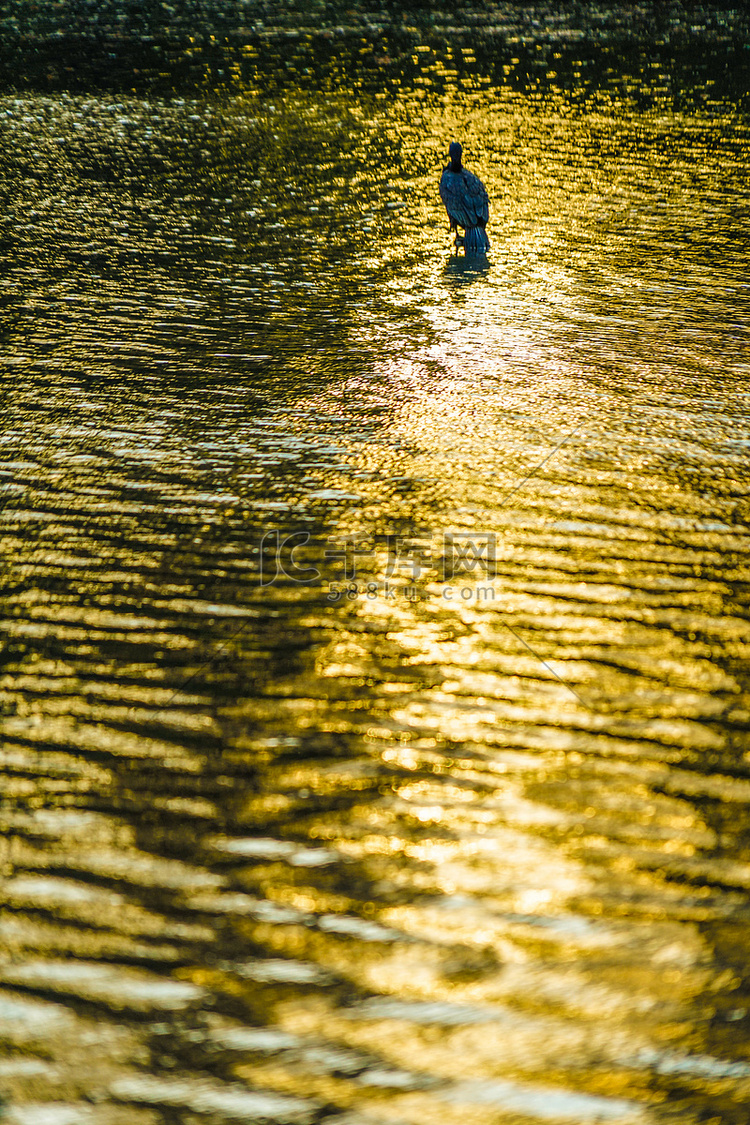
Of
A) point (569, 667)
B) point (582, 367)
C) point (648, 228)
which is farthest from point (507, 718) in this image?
point (648, 228)

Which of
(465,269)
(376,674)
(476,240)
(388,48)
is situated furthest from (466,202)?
(388,48)

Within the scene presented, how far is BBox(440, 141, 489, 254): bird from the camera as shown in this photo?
421 inches

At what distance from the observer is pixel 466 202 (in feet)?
35.9

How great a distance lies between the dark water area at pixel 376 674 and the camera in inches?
148

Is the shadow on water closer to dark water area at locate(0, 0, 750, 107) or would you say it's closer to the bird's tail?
the bird's tail

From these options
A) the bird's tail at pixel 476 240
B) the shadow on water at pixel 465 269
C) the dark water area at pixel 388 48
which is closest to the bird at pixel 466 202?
the bird's tail at pixel 476 240

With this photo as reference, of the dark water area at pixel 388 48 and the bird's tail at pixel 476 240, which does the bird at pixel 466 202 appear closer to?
the bird's tail at pixel 476 240

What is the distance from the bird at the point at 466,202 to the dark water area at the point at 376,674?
34cm

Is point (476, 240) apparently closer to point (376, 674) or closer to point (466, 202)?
point (466, 202)

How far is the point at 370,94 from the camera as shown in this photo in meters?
19.2

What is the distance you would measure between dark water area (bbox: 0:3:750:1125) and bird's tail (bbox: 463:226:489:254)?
315 mm

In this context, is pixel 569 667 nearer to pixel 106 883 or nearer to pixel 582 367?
pixel 106 883

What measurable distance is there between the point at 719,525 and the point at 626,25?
2277cm

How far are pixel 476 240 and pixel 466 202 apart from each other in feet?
1.79
